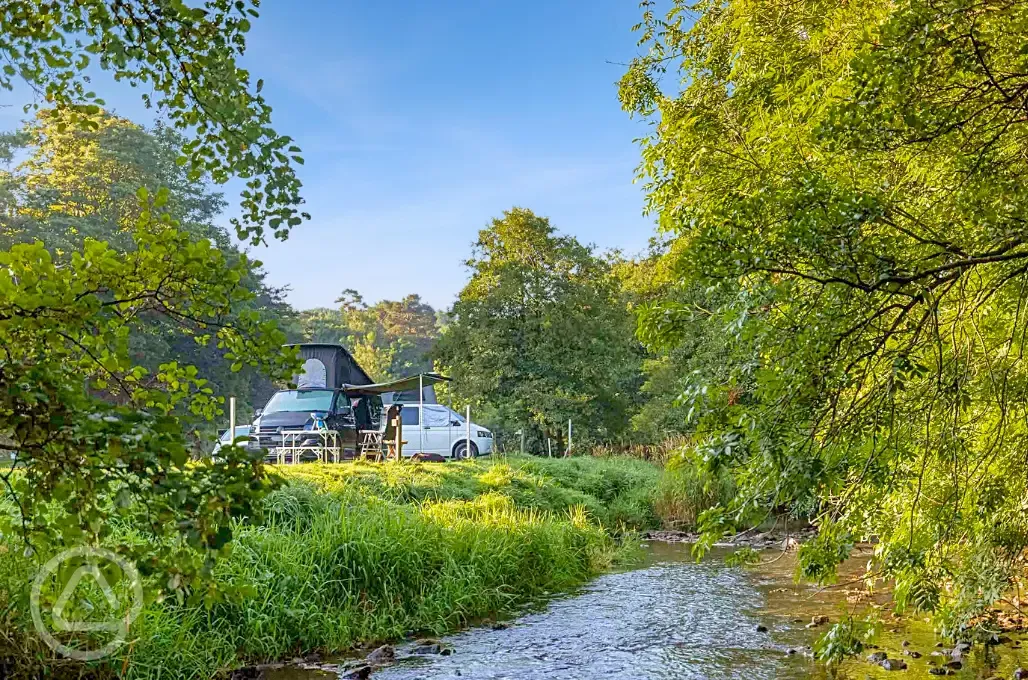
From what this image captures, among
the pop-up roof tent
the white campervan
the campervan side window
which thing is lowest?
the white campervan

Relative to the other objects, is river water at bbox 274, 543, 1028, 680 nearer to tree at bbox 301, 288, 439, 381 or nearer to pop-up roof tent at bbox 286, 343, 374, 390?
pop-up roof tent at bbox 286, 343, 374, 390

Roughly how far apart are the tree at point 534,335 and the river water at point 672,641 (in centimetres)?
1334

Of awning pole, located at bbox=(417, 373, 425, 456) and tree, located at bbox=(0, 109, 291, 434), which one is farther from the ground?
tree, located at bbox=(0, 109, 291, 434)

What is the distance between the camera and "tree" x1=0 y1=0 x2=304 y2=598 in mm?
2078

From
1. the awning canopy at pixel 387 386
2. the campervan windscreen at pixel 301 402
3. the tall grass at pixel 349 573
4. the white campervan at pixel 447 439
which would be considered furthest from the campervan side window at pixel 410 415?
the tall grass at pixel 349 573

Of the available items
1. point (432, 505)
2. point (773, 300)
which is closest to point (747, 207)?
point (773, 300)

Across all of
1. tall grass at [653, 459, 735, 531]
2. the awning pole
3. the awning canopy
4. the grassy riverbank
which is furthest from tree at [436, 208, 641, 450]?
the grassy riverbank

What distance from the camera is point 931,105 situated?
11.9 ft

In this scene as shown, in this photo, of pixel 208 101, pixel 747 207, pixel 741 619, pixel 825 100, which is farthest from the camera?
pixel 741 619

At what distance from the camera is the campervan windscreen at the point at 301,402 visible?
1722 cm

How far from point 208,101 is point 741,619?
6.91 m

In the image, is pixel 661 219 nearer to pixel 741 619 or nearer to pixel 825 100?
pixel 825 100

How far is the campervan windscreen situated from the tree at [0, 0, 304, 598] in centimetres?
1452

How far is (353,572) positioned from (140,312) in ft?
→ 17.5
